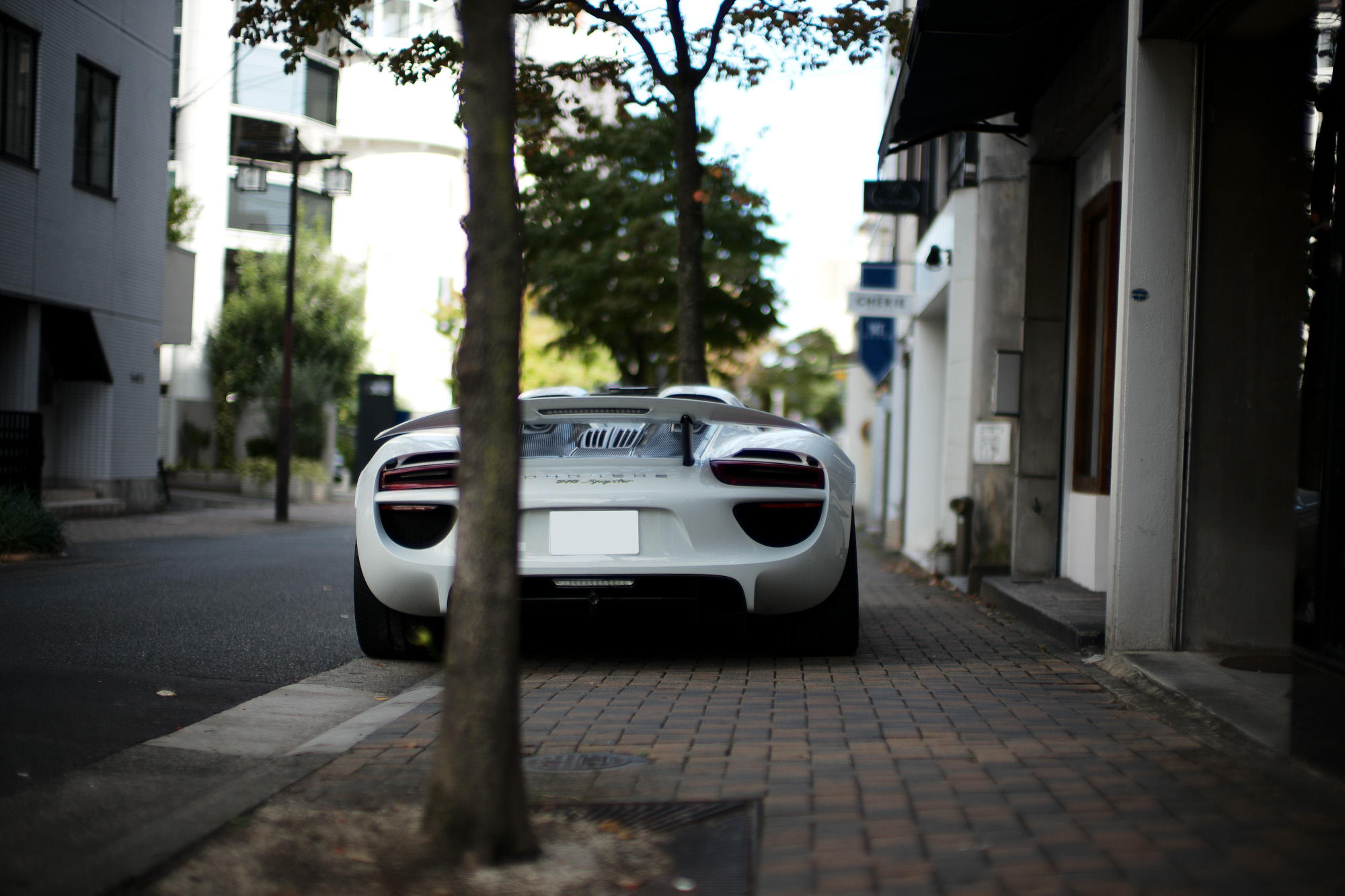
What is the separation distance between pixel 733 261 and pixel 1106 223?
12.9 m

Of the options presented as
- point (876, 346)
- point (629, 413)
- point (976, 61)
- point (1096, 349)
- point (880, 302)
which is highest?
point (976, 61)

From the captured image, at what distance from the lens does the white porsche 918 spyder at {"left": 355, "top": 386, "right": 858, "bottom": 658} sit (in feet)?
16.0

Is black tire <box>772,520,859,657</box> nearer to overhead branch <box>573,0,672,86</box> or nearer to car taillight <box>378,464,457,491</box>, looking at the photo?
car taillight <box>378,464,457,491</box>

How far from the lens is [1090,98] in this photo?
7.71 meters

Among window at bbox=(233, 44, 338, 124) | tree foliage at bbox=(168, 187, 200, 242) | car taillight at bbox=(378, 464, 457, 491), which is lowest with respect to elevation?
car taillight at bbox=(378, 464, 457, 491)

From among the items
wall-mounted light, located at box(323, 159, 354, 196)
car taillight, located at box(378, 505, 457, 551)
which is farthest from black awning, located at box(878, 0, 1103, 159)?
wall-mounted light, located at box(323, 159, 354, 196)

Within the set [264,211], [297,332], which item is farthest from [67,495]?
[264,211]

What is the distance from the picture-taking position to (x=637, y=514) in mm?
4898

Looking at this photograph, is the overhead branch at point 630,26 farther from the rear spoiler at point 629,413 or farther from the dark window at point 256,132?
the dark window at point 256,132

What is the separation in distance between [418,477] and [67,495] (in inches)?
527

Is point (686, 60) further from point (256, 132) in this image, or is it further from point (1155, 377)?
point (256, 132)

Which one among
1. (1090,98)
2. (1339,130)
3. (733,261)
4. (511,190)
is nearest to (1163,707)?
(1339,130)

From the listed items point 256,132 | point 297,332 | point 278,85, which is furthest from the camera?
point 256,132

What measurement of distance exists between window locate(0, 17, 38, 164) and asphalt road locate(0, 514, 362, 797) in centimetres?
674
